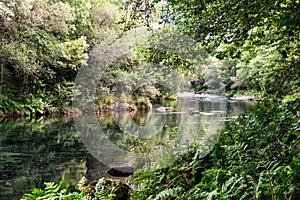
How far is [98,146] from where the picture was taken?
7.82 m

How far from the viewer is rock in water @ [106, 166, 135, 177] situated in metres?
5.12

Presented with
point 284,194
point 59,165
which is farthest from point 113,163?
point 284,194

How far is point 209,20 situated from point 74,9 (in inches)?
540

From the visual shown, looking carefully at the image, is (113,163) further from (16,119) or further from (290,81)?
(16,119)

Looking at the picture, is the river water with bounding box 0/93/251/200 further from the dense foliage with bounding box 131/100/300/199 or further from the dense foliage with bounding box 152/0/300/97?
the dense foliage with bounding box 152/0/300/97

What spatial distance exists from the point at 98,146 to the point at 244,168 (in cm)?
655

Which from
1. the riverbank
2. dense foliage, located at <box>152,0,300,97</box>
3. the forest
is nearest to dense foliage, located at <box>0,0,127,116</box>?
the forest

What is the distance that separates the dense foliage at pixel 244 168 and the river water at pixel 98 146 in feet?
0.72

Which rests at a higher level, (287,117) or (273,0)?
(273,0)

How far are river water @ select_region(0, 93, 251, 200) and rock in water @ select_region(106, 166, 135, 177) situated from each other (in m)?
0.08

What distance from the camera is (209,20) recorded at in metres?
3.06

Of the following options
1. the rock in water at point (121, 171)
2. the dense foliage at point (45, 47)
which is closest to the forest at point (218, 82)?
the rock in water at point (121, 171)

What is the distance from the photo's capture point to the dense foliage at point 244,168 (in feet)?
4.21

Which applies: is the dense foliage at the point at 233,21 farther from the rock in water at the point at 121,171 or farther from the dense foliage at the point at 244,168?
the rock in water at the point at 121,171
